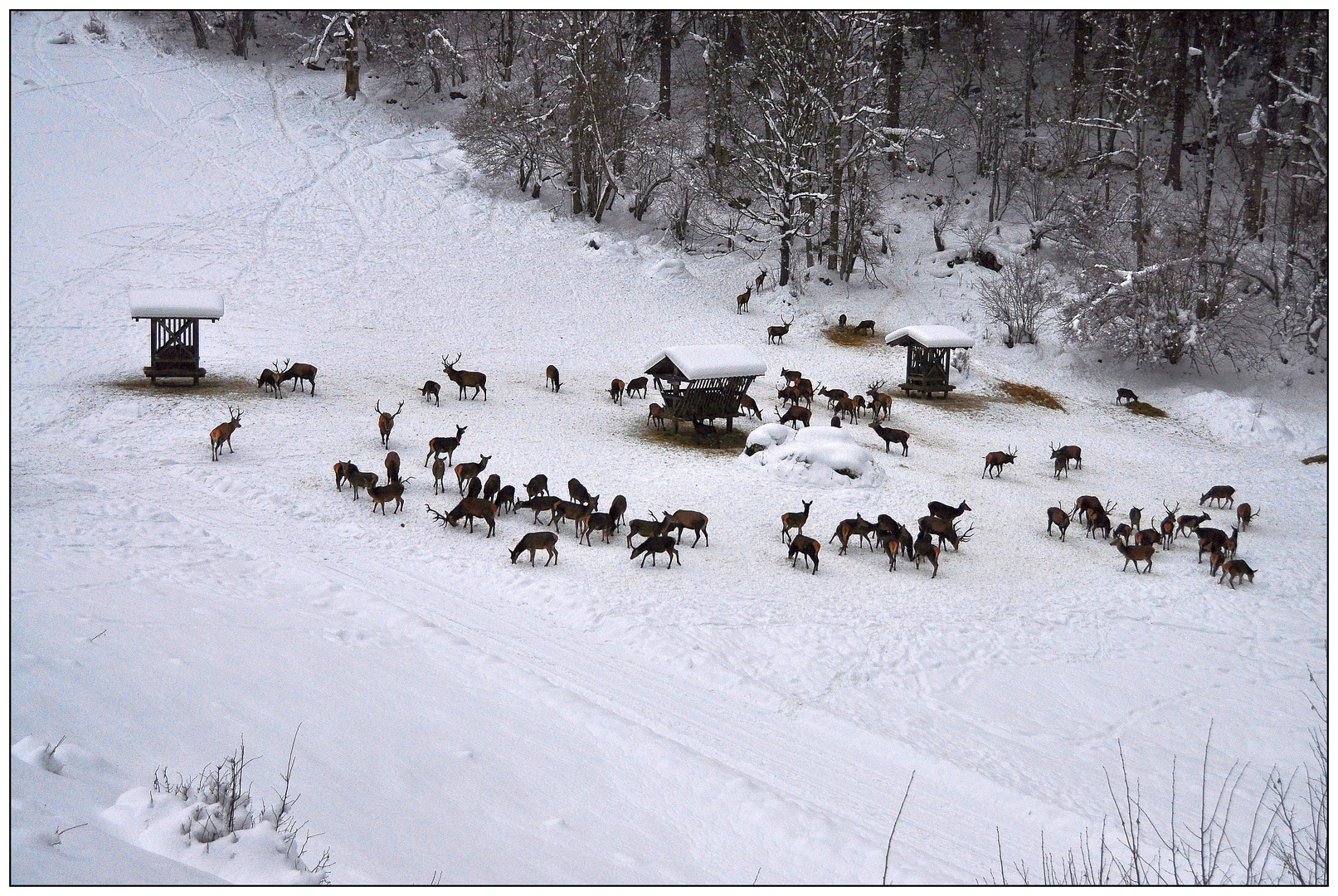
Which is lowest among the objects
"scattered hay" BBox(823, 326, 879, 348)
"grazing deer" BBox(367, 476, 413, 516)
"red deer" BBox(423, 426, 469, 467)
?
"grazing deer" BBox(367, 476, 413, 516)

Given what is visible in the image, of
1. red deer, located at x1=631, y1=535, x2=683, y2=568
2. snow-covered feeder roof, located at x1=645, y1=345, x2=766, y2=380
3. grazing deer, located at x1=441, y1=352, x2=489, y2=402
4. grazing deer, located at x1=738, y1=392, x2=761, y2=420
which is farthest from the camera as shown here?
grazing deer, located at x1=738, y1=392, x2=761, y2=420

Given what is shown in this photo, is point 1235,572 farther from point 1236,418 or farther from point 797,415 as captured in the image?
point 1236,418

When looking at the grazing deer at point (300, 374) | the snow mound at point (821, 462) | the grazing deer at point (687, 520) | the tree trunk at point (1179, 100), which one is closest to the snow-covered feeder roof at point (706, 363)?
the snow mound at point (821, 462)

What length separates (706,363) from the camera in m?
20.2

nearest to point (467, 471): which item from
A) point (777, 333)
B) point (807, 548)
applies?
point (807, 548)

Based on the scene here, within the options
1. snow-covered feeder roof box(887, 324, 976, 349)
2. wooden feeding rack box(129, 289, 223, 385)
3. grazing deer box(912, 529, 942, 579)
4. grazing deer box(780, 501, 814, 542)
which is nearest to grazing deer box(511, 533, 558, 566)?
grazing deer box(780, 501, 814, 542)

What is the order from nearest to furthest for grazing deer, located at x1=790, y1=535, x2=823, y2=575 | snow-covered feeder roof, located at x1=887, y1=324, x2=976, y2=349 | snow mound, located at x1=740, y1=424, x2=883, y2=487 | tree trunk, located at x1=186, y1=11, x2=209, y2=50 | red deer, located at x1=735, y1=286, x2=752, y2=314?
grazing deer, located at x1=790, y1=535, x2=823, y2=575, snow mound, located at x1=740, y1=424, x2=883, y2=487, snow-covered feeder roof, located at x1=887, y1=324, x2=976, y2=349, red deer, located at x1=735, y1=286, x2=752, y2=314, tree trunk, located at x1=186, y1=11, x2=209, y2=50

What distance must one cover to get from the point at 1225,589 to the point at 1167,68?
3754 cm

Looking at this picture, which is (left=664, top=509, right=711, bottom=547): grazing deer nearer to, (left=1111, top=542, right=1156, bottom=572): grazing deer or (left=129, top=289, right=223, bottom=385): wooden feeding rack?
(left=1111, top=542, right=1156, bottom=572): grazing deer

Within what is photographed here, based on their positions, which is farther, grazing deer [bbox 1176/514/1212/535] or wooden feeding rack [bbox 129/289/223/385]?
wooden feeding rack [bbox 129/289/223/385]

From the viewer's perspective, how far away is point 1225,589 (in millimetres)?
14625

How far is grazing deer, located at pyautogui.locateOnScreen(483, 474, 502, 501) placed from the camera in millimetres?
14742

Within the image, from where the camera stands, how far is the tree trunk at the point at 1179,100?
121ft

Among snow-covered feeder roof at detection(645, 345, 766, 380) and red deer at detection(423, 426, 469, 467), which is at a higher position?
snow-covered feeder roof at detection(645, 345, 766, 380)
